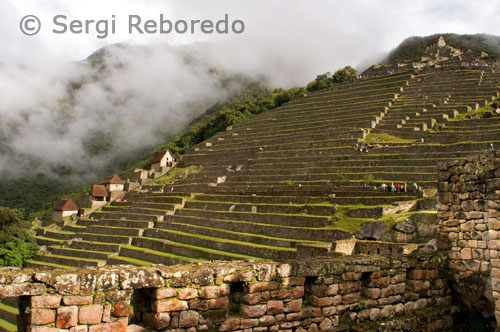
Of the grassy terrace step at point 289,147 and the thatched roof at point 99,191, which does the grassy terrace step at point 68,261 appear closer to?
the thatched roof at point 99,191

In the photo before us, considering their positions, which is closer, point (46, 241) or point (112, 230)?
point (112, 230)

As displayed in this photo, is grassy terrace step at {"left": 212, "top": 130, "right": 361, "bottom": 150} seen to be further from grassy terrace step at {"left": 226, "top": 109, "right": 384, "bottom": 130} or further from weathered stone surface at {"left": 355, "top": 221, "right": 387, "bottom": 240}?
weathered stone surface at {"left": 355, "top": 221, "right": 387, "bottom": 240}

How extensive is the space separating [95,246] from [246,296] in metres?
26.8

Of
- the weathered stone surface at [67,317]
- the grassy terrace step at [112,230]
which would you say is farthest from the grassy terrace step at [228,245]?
the weathered stone surface at [67,317]

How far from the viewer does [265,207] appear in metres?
24.7

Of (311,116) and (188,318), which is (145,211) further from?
(188,318)

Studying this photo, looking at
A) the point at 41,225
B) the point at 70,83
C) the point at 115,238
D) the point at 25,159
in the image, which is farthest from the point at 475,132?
the point at 70,83

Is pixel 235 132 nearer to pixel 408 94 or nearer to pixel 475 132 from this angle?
pixel 408 94

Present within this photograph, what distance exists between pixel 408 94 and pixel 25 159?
71.0 meters

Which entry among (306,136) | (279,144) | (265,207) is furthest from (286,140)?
(265,207)

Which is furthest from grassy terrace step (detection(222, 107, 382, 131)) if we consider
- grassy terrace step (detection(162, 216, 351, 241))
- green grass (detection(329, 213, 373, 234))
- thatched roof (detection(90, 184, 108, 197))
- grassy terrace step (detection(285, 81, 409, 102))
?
green grass (detection(329, 213, 373, 234))

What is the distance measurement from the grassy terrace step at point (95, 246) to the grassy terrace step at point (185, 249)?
1308 millimetres

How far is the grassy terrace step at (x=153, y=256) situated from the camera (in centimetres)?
2184

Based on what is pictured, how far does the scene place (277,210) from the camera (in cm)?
2391
